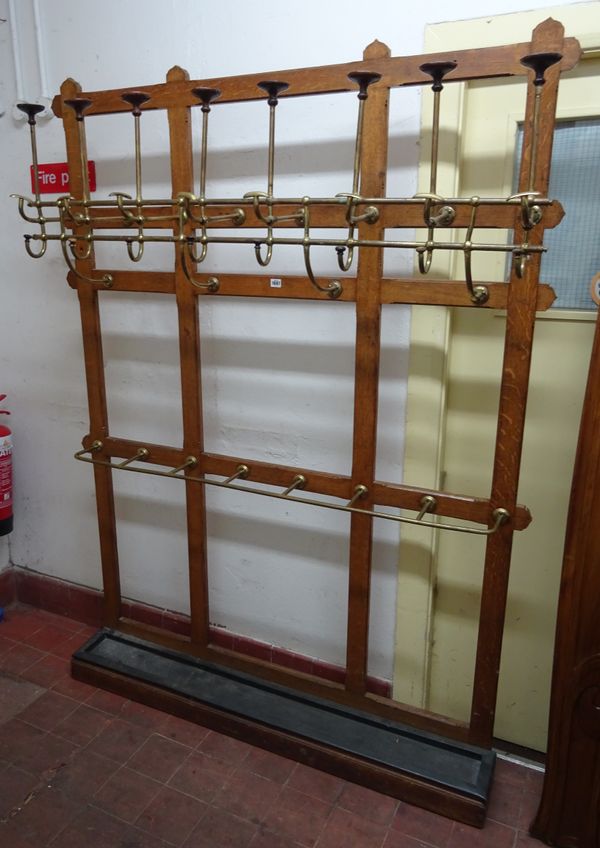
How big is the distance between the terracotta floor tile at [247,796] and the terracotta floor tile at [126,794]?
0.18 m

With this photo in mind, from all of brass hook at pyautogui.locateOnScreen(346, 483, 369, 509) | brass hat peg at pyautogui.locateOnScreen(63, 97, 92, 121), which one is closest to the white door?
brass hook at pyautogui.locateOnScreen(346, 483, 369, 509)

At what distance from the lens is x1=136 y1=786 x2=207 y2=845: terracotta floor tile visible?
1.61 metres

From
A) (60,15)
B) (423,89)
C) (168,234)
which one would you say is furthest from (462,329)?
(60,15)

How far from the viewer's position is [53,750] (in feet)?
6.12

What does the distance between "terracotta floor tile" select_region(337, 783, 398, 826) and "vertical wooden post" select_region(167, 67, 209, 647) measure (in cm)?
62

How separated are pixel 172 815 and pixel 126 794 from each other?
0.15 meters

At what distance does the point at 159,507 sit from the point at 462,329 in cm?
117

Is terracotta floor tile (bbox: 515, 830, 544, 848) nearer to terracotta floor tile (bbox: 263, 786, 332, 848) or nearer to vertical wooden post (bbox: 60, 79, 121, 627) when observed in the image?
terracotta floor tile (bbox: 263, 786, 332, 848)

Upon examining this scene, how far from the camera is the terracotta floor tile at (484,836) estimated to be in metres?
1.60

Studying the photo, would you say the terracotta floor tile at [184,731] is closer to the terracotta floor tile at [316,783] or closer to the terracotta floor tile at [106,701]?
the terracotta floor tile at [106,701]

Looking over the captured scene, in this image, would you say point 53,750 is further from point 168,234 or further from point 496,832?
point 168,234

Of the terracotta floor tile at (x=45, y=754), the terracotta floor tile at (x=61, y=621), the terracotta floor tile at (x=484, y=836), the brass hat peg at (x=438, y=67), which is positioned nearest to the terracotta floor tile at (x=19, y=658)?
the terracotta floor tile at (x=61, y=621)

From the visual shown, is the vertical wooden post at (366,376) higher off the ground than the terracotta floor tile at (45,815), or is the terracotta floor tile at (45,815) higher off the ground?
the vertical wooden post at (366,376)

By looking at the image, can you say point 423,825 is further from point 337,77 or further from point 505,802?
point 337,77
